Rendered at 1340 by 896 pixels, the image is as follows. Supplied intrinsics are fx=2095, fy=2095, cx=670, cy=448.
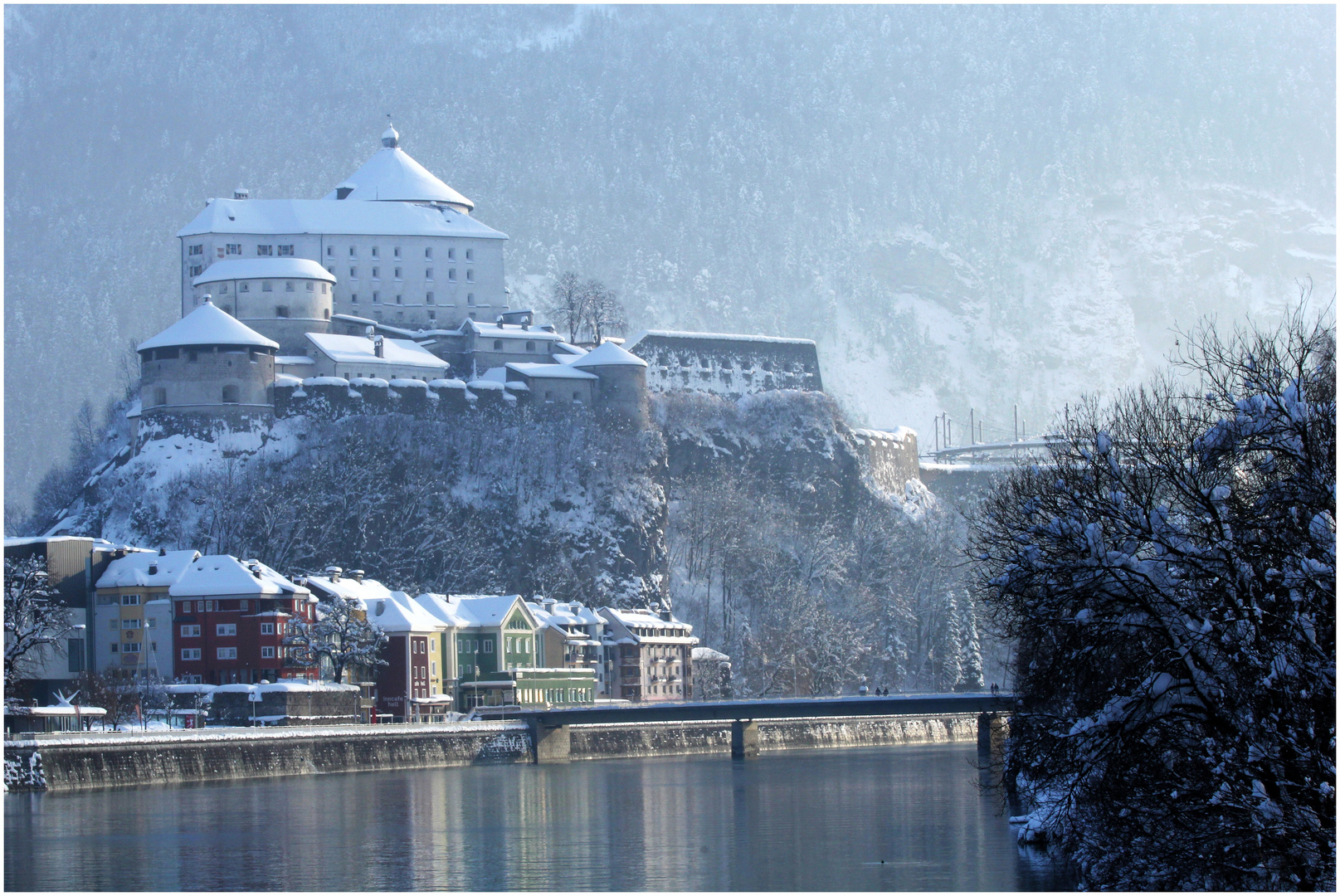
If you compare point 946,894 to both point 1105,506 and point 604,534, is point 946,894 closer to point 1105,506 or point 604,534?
point 1105,506

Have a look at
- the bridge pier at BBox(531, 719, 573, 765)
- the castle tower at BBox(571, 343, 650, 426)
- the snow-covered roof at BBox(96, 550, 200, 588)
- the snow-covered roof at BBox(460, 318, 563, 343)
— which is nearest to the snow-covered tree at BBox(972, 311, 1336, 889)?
the bridge pier at BBox(531, 719, 573, 765)

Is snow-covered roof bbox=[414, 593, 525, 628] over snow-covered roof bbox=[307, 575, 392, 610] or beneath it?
beneath

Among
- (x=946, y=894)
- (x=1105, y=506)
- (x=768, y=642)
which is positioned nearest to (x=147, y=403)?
(x=768, y=642)

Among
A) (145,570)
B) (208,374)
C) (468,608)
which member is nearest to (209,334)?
(208,374)

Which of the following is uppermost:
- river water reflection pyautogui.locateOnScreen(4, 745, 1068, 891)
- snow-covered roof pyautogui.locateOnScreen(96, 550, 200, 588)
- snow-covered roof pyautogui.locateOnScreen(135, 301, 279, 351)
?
snow-covered roof pyautogui.locateOnScreen(135, 301, 279, 351)

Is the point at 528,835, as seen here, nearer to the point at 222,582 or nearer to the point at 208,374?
the point at 222,582

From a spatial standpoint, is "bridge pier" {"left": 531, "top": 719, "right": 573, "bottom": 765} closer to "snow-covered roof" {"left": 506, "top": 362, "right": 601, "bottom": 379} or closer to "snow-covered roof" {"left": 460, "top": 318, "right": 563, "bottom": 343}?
"snow-covered roof" {"left": 506, "top": 362, "right": 601, "bottom": 379}

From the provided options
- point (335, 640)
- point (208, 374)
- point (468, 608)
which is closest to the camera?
point (335, 640)

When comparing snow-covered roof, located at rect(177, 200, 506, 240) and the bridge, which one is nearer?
the bridge
